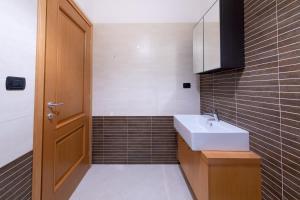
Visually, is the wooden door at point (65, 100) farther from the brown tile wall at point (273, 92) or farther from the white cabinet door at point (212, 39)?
the brown tile wall at point (273, 92)

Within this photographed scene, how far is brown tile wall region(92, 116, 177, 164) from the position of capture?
2.81 meters

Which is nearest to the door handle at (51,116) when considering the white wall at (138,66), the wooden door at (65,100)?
the wooden door at (65,100)

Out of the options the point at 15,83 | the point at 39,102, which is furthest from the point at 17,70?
the point at 39,102

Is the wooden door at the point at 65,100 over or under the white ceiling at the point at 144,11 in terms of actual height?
under

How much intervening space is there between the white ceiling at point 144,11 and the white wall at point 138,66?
0.32 feet

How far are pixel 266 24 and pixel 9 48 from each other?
1783 mm

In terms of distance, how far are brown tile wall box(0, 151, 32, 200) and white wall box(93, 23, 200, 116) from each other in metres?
1.52

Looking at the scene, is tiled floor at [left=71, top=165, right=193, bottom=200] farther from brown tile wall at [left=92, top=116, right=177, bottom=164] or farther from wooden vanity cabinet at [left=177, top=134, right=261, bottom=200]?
wooden vanity cabinet at [left=177, top=134, right=261, bottom=200]

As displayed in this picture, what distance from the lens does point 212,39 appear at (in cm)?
190

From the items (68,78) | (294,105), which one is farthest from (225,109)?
(68,78)

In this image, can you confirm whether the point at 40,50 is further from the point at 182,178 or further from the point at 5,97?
the point at 182,178

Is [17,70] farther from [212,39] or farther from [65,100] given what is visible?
[212,39]

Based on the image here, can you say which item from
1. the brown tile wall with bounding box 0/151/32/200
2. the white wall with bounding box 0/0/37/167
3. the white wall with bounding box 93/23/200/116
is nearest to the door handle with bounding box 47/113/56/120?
the white wall with bounding box 0/0/37/167

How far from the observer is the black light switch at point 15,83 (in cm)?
111
